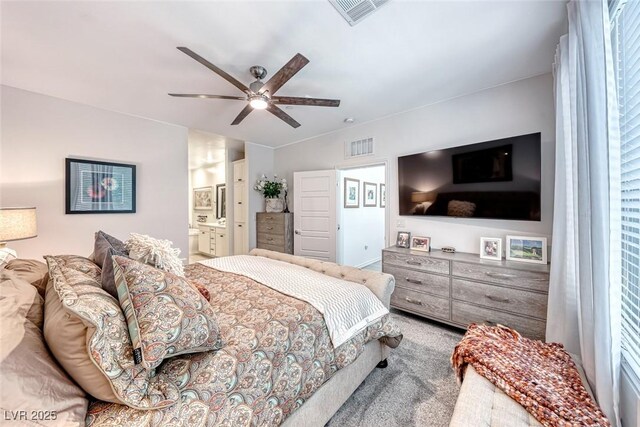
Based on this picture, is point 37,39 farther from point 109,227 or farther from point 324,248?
point 324,248

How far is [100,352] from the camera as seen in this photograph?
0.72 metres

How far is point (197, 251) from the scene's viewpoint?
21.9 ft

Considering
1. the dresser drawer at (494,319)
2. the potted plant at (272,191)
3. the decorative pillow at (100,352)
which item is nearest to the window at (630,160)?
the dresser drawer at (494,319)

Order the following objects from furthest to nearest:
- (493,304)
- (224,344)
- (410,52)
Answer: (493,304), (410,52), (224,344)

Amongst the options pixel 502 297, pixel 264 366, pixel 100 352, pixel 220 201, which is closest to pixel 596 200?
pixel 502 297

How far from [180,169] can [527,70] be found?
14.8ft

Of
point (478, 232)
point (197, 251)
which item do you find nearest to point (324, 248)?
point (478, 232)

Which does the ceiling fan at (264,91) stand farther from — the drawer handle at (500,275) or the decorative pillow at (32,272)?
the drawer handle at (500,275)

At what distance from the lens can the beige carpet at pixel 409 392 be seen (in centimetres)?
152

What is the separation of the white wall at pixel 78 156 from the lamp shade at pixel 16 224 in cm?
65

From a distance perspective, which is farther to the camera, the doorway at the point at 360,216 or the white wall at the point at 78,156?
the doorway at the point at 360,216

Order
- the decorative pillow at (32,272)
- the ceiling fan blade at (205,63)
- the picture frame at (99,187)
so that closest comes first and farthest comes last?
the decorative pillow at (32,272) < the ceiling fan blade at (205,63) < the picture frame at (99,187)

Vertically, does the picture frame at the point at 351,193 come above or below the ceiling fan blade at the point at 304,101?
below

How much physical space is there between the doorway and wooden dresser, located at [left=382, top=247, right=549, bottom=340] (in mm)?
1504
